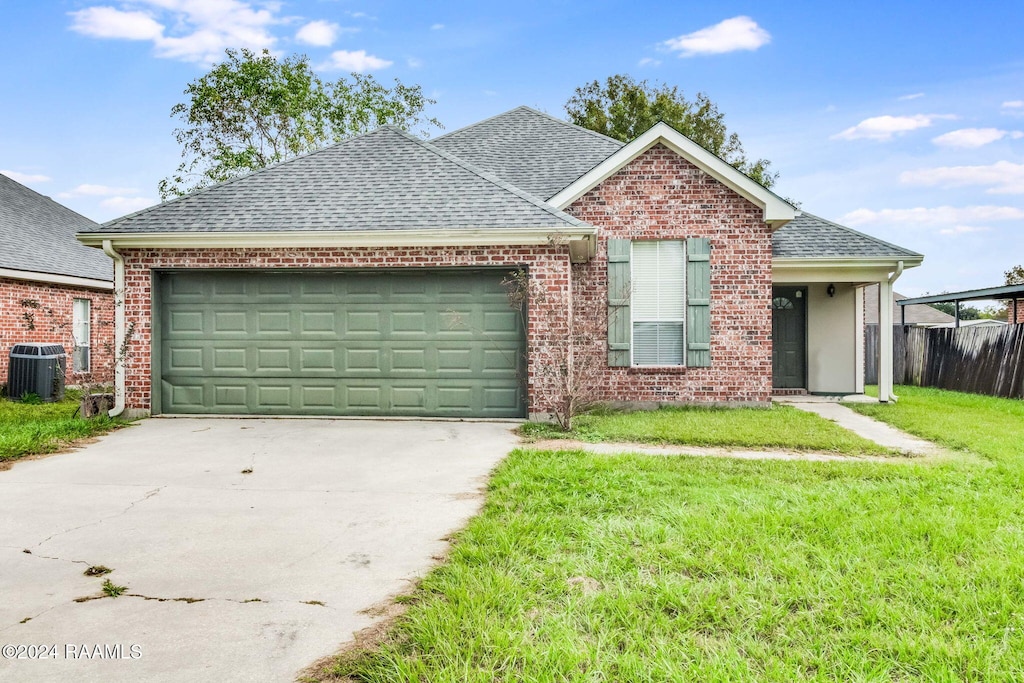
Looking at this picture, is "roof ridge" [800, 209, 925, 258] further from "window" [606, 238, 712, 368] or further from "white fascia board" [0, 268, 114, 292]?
"white fascia board" [0, 268, 114, 292]

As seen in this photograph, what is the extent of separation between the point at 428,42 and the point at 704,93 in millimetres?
15812

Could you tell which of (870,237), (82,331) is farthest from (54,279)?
(870,237)

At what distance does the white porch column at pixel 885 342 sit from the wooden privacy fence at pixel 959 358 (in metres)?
3.09

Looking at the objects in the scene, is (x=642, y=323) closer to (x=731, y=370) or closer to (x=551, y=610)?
(x=731, y=370)

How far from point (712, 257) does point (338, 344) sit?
622 cm

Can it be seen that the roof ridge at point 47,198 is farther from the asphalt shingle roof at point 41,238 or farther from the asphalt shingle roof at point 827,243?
the asphalt shingle roof at point 827,243

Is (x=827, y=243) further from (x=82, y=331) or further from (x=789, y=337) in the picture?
(x=82, y=331)

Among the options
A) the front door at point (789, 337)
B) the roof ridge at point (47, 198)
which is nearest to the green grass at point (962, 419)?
the front door at point (789, 337)

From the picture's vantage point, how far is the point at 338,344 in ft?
31.8

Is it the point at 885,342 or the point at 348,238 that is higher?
the point at 348,238

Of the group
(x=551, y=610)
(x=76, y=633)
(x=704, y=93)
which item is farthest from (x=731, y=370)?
(x=704, y=93)

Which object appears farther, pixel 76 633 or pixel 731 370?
pixel 731 370

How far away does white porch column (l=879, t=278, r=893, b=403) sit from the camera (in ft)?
39.4

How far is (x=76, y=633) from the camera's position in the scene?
2.84m
